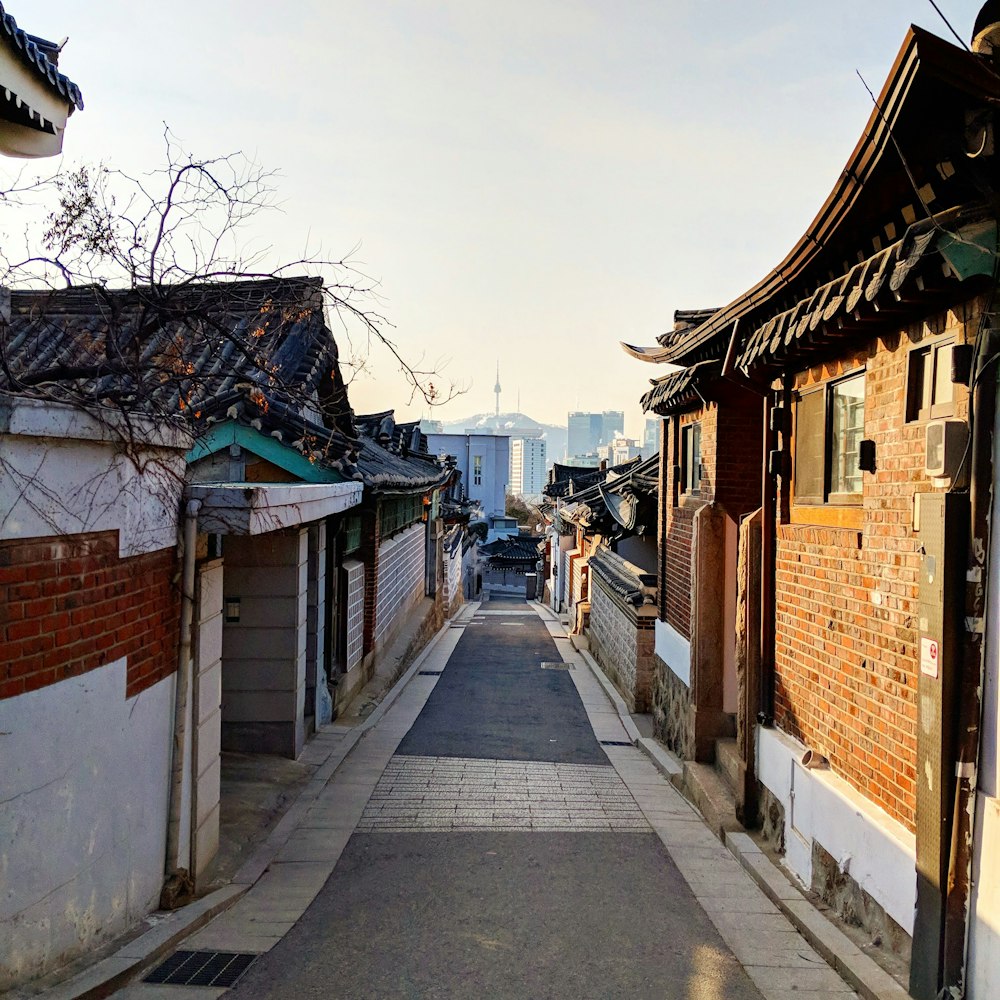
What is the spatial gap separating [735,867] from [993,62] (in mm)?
6205

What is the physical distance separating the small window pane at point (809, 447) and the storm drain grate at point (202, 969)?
208 inches

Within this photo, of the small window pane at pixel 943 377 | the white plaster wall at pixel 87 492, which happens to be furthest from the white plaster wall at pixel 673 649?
the white plaster wall at pixel 87 492

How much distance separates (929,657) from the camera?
4.48 m

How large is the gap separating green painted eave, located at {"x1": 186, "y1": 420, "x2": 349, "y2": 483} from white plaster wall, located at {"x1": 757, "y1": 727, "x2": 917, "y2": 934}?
6117 mm

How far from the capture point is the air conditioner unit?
169 inches

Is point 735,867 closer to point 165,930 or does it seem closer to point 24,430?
point 165,930

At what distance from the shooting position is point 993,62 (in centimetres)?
378

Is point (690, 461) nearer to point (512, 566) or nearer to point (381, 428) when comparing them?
point (381, 428)

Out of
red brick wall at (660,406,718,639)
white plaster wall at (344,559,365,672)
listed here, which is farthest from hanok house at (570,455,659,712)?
white plaster wall at (344,559,365,672)

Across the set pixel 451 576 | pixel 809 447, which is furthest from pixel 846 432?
pixel 451 576

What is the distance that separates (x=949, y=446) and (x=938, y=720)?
4.78 feet

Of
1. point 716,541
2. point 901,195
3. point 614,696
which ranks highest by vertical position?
point 901,195

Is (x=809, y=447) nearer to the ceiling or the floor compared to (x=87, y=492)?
nearer to the ceiling

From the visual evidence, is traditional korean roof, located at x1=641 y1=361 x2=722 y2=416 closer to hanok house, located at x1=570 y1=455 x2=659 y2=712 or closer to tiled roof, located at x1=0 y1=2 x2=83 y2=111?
hanok house, located at x1=570 y1=455 x2=659 y2=712
